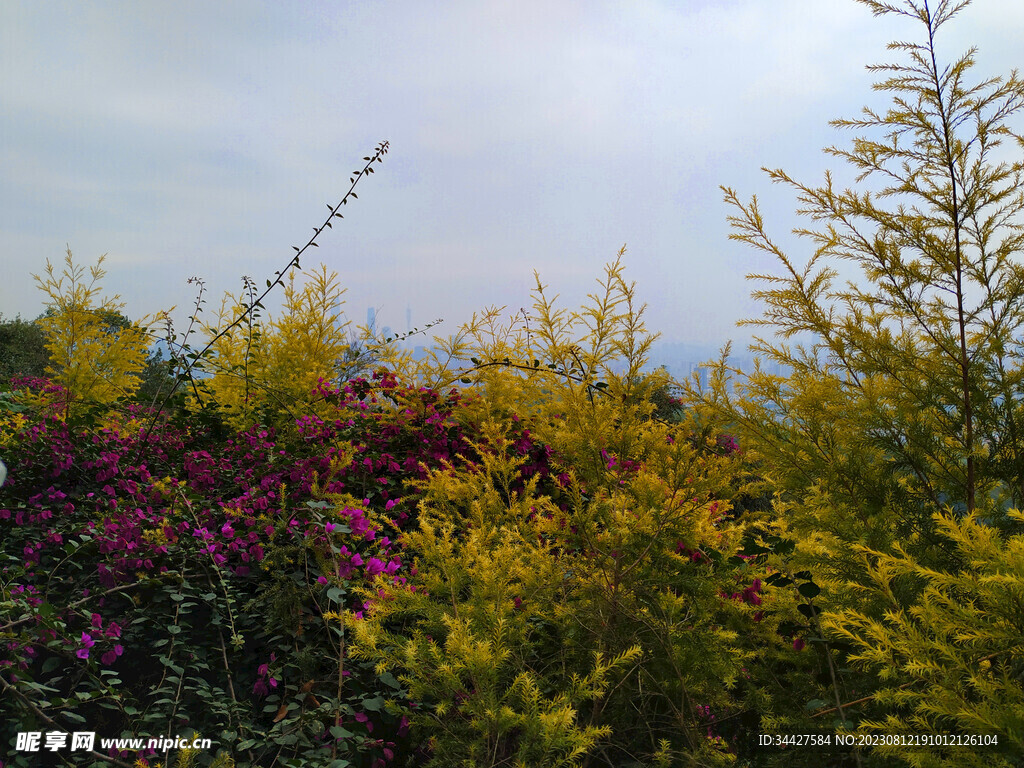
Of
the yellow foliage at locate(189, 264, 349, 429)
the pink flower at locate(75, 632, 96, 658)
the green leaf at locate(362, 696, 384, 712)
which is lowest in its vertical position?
the green leaf at locate(362, 696, 384, 712)

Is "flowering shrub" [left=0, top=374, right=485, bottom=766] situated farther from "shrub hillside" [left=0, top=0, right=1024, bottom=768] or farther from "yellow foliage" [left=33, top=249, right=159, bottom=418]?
"yellow foliage" [left=33, top=249, right=159, bottom=418]

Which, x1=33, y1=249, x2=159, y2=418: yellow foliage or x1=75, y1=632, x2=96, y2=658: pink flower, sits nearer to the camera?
x1=75, y1=632, x2=96, y2=658: pink flower

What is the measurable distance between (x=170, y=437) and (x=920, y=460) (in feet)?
13.2

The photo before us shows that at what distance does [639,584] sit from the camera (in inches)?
84.0

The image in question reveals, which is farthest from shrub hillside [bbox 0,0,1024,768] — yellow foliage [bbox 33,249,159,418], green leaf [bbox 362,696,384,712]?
yellow foliage [bbox 33,249,159,418]

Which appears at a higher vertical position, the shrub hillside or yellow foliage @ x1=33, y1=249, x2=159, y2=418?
yellow foliage @ x1=33, y1=249, x2=159, y2=418

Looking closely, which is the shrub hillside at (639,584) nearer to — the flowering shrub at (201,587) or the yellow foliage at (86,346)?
Result: the flowering shrub at (201,587)

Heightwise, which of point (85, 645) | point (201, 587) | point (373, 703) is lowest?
point (373, 703)

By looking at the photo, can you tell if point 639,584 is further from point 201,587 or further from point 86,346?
point 86,346

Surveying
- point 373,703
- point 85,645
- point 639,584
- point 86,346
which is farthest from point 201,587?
point 86,346

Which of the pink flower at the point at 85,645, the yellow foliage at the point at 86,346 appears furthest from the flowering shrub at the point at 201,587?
the yellow foliage at the point at 86,346

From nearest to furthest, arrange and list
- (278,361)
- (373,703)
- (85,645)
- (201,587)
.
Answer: (373,703)
(85,645)
(201,587)
(278,361)

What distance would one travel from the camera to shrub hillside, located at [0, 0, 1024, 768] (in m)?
1.75

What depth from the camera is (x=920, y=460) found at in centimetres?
242
